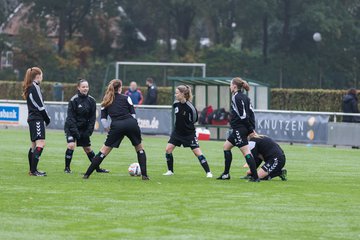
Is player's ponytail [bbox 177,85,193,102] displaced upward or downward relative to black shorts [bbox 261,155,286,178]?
upward

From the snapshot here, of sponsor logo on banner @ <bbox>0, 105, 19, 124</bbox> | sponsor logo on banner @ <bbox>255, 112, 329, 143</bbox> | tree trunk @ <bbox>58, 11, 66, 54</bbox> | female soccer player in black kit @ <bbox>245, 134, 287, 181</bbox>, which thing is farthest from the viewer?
tree trunk @ <bbox>58, 11, 66, 54</bbox>

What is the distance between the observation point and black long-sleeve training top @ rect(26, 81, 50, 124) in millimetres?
17109

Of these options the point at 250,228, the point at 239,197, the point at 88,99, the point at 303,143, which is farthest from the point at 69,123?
the point at 303,143

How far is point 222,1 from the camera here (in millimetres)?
60781

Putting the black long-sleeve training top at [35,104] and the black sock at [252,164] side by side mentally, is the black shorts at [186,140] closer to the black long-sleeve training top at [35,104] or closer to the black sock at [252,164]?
the black sock at [252,164]

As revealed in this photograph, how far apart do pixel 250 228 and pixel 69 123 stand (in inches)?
284

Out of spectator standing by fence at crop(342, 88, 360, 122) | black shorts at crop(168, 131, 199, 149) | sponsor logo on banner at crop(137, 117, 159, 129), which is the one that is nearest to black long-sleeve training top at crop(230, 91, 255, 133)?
black shorts at crop(168, 131, 199, 149)

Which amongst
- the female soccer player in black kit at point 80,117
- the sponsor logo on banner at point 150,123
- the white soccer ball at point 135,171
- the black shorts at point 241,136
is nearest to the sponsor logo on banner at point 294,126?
the sponsor logo on banner at point 150,123

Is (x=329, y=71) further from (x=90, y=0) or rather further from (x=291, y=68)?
(x=90, y=0)

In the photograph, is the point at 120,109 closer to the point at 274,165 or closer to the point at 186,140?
the point at 186,140

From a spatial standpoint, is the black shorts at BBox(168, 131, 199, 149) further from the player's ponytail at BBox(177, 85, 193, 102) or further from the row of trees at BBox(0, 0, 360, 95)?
the row of trees at BBox(0, 0, 360, 95)

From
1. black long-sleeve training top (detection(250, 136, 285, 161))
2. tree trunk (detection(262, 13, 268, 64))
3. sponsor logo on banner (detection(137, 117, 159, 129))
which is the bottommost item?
black long-sleeve training top (detection(250, 136, 285, 161))

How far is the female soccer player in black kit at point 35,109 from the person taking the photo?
17.1m

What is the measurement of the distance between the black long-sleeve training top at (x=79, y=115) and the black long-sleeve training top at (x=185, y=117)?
156 centimetres
